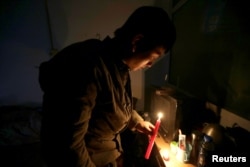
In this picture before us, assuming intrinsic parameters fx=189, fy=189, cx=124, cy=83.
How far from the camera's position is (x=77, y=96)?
654 mm

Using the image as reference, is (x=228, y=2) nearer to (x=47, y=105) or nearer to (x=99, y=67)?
(x=99, y=67)

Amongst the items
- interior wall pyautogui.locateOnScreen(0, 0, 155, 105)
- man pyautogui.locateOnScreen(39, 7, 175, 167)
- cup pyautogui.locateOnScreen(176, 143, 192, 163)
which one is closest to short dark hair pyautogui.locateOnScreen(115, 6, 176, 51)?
man pyautogui.locateOnScreen(39, 7, 175, 167)

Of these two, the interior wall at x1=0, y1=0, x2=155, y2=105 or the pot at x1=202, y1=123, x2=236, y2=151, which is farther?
the interior wall at x1=0, y1=0, x2=155, y2=105

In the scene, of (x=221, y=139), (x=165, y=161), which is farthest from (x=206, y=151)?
(x=165, y=161)

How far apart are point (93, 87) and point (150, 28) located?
338 mm

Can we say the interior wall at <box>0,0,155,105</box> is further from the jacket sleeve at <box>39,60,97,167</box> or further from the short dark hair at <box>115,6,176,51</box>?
the jacket sleeve at <box>39,60,97,167</box>

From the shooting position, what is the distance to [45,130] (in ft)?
2.36

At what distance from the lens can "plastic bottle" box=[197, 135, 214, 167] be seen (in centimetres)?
105

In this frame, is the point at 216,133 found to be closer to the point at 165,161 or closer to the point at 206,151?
the point at 206,151

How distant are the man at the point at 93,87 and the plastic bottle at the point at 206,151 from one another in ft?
1.66

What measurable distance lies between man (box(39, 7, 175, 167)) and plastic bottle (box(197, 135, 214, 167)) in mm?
506

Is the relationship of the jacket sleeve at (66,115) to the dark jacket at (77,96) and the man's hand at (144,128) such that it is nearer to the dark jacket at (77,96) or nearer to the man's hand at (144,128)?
the dark jacket at (77,96)

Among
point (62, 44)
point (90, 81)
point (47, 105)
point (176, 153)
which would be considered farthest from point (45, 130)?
point (62, 44)

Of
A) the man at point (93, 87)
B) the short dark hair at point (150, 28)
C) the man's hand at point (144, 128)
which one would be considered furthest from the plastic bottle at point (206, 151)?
the short dark hair at point (150, 28)
